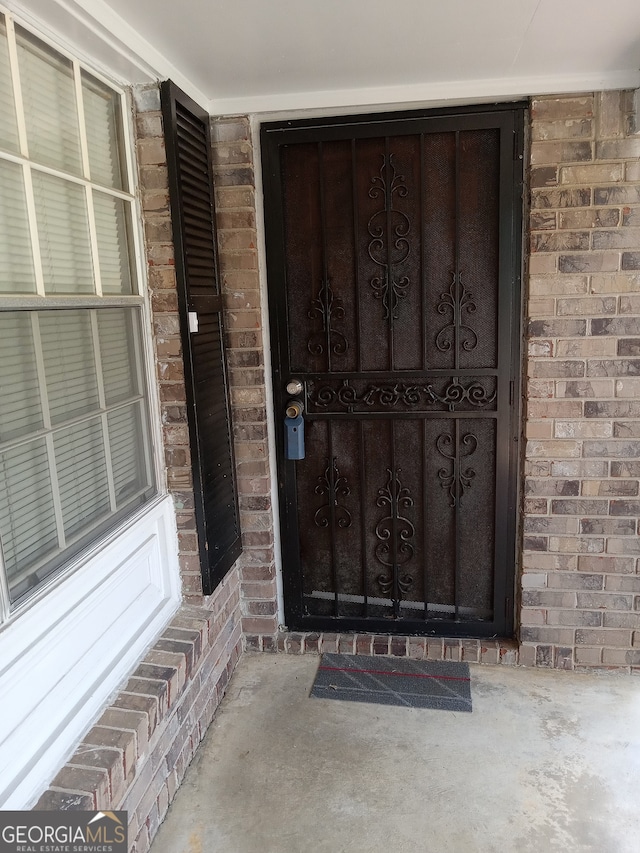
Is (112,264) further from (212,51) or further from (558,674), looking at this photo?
(558,674)

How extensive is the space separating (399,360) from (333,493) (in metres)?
0.69

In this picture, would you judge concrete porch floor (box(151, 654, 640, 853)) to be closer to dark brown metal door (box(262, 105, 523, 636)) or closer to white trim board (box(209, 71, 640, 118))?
dark brown metal door (box(262, 105, 523, 636))

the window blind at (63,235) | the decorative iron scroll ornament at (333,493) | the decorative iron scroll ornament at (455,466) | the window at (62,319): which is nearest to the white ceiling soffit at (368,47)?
the window at (62,319)

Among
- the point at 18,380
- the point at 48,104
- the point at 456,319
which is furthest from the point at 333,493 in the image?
the point at 48,104

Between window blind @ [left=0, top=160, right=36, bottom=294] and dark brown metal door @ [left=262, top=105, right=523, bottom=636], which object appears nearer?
window blind @ [left=0, top=160, right=36, bottom=294]

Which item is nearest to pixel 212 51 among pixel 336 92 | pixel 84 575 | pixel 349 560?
pixel 336 92

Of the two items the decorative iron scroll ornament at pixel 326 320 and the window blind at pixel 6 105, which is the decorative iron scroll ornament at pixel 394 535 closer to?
the decorative iron scroll ornament at pixel 326 320

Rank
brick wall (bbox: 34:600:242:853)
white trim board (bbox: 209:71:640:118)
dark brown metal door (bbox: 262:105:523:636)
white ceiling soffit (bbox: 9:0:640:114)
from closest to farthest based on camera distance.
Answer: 1. brick wall (bbox: 34:600:242:853)
2. white ceiling soffit (bbox: 9:0:640:114)
3. white trim board (bbox: 209:71:640:118)
4. dark brown metal door (bbox: 262:105:523:636)

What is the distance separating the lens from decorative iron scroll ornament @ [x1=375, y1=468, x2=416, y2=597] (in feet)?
9.36

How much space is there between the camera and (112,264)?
7.02 ft

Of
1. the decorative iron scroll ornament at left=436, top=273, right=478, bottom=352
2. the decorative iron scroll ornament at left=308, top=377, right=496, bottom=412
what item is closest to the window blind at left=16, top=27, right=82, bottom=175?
the decorative iron scroll ornament at left=308, top=377, right=496, bottom=412

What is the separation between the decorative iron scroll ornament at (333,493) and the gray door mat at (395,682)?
2.10ft

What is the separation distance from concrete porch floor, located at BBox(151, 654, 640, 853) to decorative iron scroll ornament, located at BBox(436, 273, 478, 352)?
148 cm

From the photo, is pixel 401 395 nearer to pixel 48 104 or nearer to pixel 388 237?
pixel 388 237
